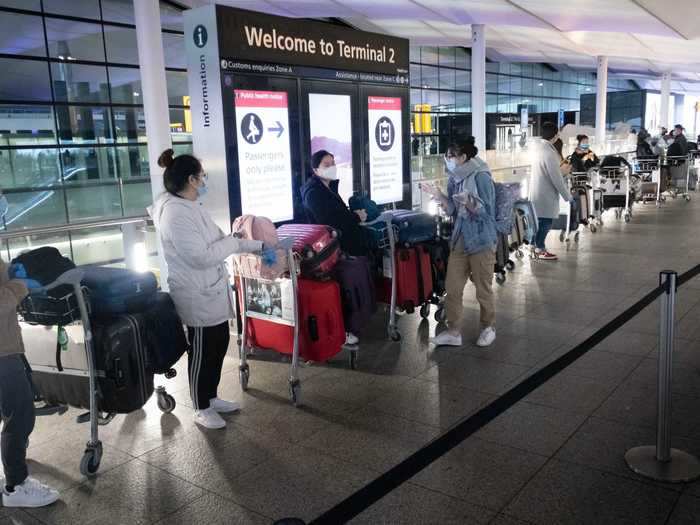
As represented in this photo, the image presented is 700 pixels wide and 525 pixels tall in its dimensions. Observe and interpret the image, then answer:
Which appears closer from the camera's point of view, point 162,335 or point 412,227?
point 162,335

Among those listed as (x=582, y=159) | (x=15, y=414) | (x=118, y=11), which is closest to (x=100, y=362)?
(x=15, y=414)

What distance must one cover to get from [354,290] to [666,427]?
7.63 feet

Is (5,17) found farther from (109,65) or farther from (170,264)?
(170,264)

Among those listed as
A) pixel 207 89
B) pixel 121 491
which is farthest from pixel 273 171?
pixel 121 491

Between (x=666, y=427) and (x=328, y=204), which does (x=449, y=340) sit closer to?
(x=328, y=204)

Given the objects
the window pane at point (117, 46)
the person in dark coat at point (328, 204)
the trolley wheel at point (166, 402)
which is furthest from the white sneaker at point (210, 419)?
the window pane at point (117, 46)

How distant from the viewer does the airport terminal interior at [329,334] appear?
10.3ft

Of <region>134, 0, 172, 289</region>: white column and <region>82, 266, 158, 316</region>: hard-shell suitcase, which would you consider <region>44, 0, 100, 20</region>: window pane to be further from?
<region>82, 266, 158, 316</region>: hard-shell suitcase

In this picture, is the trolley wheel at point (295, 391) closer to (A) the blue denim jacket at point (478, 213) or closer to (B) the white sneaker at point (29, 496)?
(B) the white sneaker at point (29, 496)

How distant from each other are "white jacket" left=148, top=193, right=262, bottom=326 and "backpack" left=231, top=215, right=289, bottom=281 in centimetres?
38

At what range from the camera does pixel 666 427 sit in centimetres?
331

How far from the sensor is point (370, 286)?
199 inches

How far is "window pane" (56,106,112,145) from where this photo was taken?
3373 centimetres

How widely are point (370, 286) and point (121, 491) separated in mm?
2421
